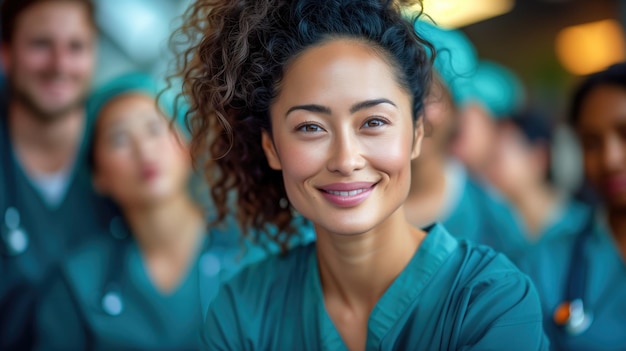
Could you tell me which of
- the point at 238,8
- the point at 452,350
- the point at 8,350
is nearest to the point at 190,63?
the point at 238,8

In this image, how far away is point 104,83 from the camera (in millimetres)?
2191

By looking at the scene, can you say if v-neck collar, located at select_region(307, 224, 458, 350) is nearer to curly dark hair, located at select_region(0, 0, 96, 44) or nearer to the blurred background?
curly dark hair, located at select_region(0, 0, 96, 44)

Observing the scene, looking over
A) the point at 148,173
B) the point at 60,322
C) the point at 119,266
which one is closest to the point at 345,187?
the point at 148,173

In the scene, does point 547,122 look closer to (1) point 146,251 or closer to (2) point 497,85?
(2) point 497,85

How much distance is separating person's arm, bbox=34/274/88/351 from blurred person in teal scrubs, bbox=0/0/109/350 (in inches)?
2.2

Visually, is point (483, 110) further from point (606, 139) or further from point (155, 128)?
point (155, 128)

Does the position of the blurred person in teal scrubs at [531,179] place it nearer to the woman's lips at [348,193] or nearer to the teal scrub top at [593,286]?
the teal scrub top at [593,286]

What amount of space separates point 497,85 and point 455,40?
1.17ft

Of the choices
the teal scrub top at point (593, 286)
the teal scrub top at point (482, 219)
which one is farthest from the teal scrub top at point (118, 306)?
the teal scrub top at point (593, 286)

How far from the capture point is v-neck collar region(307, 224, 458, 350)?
1180 millimetres

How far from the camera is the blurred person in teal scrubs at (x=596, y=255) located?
1898mm

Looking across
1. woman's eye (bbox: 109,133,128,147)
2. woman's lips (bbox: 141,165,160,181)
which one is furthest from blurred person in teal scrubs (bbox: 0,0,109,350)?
woman's lips (bbox: 141,165,160,181)

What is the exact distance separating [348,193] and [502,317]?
1.03ft

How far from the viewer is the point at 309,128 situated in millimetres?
1135
